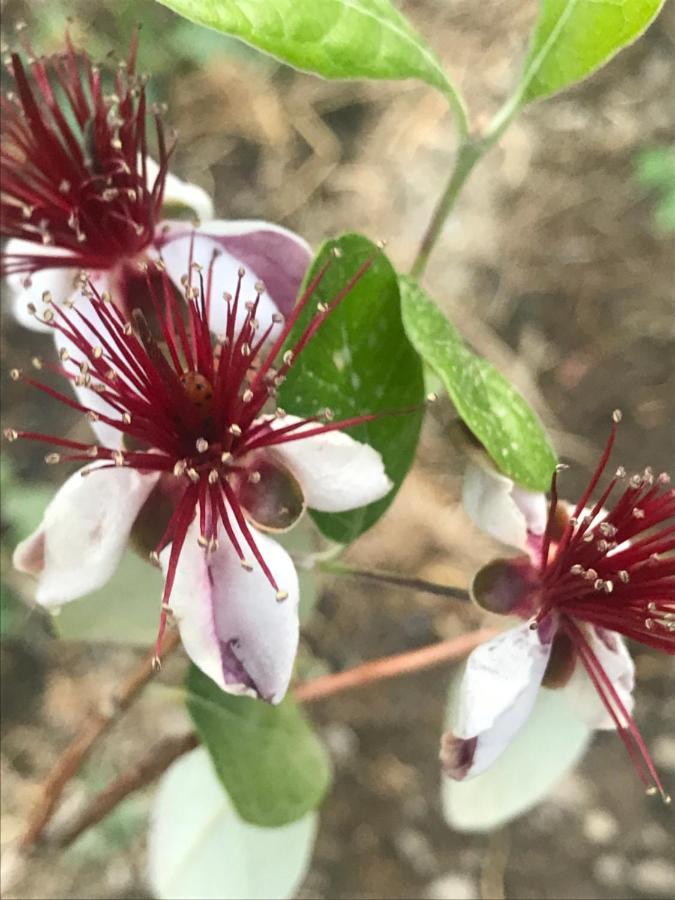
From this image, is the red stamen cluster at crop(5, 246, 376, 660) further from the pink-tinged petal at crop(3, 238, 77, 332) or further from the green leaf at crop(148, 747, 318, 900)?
the green leaf at crop(148, 747, 318, 900)

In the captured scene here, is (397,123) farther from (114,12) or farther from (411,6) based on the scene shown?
(114,12)

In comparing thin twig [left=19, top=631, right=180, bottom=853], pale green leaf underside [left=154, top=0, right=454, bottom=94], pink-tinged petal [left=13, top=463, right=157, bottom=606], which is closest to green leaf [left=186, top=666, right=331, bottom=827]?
thin twig [left=19, top=631, right=180, bottom=853]

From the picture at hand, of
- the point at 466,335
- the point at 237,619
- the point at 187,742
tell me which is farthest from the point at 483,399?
the point at 466,335

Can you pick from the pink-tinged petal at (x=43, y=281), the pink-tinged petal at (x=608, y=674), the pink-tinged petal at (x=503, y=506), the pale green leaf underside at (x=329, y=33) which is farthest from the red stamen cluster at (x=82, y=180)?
the pink-tinged petal at (x=608, y=674)

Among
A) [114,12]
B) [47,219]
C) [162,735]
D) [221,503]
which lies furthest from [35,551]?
[114,12]

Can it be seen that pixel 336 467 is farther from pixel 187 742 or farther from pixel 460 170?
pixel 187 742

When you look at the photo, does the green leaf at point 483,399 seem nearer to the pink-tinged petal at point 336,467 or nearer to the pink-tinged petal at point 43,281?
the pink-tinged petal at point 336,467
